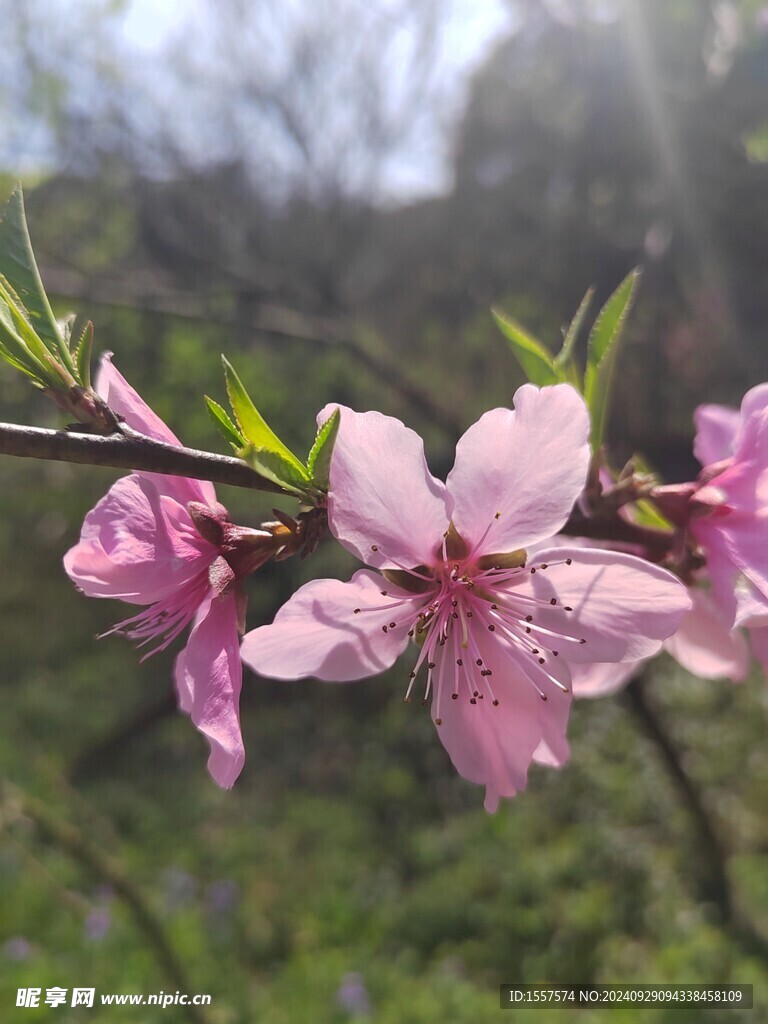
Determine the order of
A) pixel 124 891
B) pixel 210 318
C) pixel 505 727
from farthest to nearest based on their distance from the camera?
pixel 210 318
pixel 124 891
pixel 505 727

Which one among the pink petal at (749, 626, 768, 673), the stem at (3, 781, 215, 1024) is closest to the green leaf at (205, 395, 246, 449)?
the pink petal at (749, 626, 768, 673)

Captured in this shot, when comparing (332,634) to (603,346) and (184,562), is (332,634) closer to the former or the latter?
(184,562)

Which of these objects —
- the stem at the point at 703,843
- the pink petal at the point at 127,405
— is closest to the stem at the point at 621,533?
the pink petal at the point at 127,405

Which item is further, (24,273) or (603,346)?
(603,346)

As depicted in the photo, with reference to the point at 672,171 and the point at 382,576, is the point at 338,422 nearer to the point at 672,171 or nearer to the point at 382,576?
the point at 382,576

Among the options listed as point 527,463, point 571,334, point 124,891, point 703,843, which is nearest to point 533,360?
point 571,334

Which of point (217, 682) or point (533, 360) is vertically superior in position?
point (533, 360)
